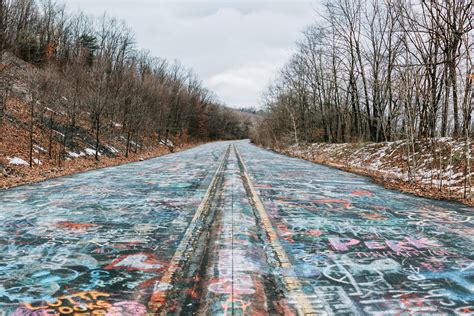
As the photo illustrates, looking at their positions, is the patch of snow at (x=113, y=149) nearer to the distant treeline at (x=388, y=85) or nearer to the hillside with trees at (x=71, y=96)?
the hillside with trees at (x=71, y=96)

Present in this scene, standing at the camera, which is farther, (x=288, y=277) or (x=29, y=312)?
(x=288, y=277)

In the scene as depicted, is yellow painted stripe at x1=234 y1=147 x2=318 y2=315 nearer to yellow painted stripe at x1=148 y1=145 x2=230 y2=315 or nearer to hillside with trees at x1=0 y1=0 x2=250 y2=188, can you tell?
yellow painted stripe at x1=148 y1=145 x2=230 y2=315

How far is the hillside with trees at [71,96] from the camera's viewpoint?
17547mm

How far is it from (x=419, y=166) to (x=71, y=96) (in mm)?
19415

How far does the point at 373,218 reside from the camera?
6.17 meters

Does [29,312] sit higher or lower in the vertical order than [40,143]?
lower

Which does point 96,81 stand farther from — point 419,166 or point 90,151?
point 419,166

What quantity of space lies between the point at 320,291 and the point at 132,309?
155 cm

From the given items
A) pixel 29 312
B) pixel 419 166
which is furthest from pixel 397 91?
pixel 29 312

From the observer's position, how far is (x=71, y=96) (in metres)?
22.0

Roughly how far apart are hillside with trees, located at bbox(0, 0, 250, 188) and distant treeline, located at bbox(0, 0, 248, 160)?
7 centimetres

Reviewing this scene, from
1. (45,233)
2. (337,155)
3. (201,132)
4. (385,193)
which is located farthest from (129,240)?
(201,132)

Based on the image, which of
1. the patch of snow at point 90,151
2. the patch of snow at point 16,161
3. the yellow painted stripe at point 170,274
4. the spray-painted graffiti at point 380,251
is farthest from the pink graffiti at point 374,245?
the patch of snow at point 90,151

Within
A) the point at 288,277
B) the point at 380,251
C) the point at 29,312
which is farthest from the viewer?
the point at 380,251
